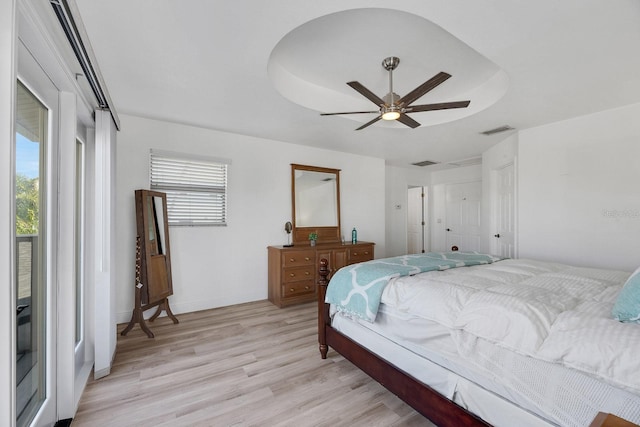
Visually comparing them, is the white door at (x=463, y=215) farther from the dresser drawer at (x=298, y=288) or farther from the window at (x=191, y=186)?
the window at (x=191, y=186)

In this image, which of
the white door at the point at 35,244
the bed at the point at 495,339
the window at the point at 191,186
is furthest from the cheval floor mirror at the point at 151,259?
the bed at the point at 495,339

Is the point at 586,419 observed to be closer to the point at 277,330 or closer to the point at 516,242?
the point at 277,330

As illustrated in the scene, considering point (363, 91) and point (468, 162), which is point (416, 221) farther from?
point (363, 91)

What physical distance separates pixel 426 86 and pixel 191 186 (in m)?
2.98

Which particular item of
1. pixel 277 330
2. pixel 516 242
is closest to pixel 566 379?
pixel 277 330

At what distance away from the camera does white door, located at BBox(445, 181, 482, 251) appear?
19.2 feet

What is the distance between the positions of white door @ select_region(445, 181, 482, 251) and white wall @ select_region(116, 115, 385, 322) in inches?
128

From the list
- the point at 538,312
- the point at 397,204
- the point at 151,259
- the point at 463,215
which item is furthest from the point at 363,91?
the point at 463,215

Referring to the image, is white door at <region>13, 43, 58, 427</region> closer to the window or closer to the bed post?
the bed post

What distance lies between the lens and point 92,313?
224cm

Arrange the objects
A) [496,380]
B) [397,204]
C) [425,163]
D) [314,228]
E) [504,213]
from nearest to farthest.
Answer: [496,380] < [504,213] < [314,228] < [425,163] < [397,204]

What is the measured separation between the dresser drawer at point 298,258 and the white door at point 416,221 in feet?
11.8

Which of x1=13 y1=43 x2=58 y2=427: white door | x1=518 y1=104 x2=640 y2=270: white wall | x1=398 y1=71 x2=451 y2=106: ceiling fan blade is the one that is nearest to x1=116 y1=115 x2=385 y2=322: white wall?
x1=13 y1=43 x2=58 y2=427: white door

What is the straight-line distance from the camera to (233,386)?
2016mm
